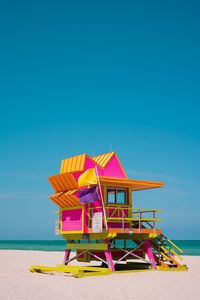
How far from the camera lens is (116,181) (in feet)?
85.4

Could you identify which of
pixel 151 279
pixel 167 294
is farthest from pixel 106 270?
pixel 167 294

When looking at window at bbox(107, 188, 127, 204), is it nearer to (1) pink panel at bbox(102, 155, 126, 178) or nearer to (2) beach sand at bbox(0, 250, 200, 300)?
(1) pink panel at bbox(102, 155, 126, 178)

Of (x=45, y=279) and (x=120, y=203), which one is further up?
(x=120, y=203)

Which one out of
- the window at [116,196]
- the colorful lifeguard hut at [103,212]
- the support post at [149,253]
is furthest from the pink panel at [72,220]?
the support post at [149,253]

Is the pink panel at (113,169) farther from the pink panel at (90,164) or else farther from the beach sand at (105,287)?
the beach sand at (105,287)

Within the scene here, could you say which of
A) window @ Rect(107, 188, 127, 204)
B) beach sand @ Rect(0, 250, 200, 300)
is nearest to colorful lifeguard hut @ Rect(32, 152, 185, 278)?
window @ Rect(107, 188, 127, 204)

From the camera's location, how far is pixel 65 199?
26750mm

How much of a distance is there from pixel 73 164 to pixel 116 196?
3.34 meters

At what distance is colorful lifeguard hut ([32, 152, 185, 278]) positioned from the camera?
2503 cm

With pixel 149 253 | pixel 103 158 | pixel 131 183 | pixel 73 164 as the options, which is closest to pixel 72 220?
pixel 73 164

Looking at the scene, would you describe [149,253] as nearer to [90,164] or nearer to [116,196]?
[116,196]

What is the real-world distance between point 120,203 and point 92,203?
192cm

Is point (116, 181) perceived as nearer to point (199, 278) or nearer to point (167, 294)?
point (199, 278)

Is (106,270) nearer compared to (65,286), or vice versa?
(65,286)
